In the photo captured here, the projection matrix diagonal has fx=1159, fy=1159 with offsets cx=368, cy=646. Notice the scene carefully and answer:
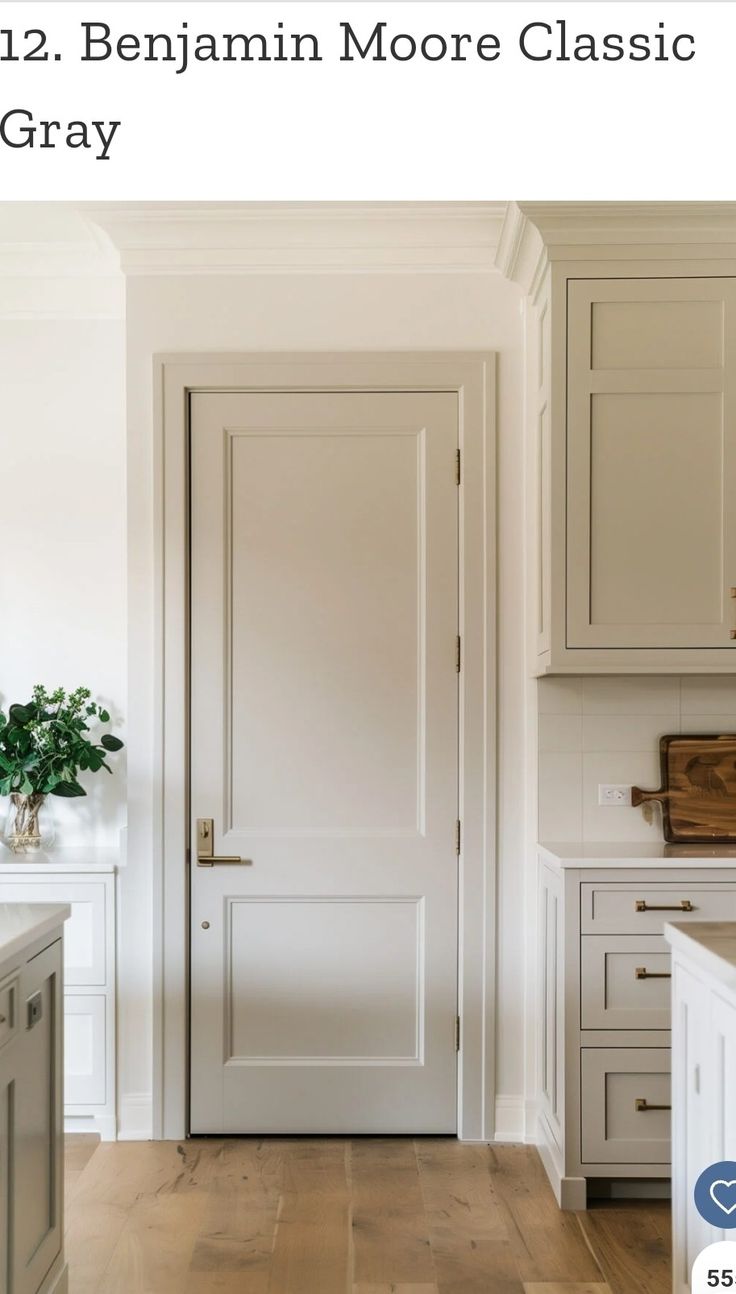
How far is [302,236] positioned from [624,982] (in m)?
2.33

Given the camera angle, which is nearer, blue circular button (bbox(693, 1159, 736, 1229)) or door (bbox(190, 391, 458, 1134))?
blue circular button (bbox(693, 1159, 736, 1229))

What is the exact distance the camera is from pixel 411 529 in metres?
3.54

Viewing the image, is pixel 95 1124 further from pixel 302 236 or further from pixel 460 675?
pixel 302 236

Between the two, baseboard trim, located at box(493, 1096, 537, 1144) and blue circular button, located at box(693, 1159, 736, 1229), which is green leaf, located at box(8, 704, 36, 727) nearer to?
baseboard trim, located at box(493, 1096, 537, 1144)

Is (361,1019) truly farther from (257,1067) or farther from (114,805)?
(114,805)

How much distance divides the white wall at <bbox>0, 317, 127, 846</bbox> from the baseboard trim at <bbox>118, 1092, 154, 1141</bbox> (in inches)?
30.9

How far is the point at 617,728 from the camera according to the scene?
11.3ft

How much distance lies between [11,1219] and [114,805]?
1780 mm

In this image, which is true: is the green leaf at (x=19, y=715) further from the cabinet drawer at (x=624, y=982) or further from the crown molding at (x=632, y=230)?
the crown molding at (x=632, y=230)

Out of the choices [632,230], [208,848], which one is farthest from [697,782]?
[632,230]

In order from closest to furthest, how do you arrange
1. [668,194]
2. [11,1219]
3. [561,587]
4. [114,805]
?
1. [668,194]
2. [11,1219]
3. [561,587]
4. [114,805]

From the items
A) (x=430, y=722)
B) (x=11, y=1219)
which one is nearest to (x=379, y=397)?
(x=430, y=722)

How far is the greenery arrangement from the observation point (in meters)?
3.49

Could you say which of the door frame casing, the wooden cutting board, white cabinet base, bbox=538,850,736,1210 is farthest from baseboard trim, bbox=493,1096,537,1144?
the wooden cutting board
